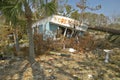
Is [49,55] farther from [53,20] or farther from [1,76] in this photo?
[53,20]

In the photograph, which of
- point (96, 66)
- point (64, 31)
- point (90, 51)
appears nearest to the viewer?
point (96, 66)

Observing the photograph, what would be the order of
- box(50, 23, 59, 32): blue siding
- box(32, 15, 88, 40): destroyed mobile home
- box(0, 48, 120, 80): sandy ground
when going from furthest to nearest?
box(50, 23, 59, 32): blue siding < box(32, 15, 88, 40): destroyed mobile home < box(0, 48, 120, 80): sandy ground

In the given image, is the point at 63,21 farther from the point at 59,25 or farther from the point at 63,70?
the point at 63,70

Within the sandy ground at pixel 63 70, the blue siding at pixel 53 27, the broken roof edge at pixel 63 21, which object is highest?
the broken roof edge at pixel 63 21

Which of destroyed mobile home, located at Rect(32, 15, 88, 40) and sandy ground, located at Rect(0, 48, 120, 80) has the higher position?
destroyed mobile home, located at Rect(32, 15, 88, 40)

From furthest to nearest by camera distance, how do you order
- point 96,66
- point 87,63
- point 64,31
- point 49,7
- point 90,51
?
point 64,31, point 90,51, point 87,63, point 96,66, point 49,7

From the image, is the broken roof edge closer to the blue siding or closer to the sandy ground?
the blue siding

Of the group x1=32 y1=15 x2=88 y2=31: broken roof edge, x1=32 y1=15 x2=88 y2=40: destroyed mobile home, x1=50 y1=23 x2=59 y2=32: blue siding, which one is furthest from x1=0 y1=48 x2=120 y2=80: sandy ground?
x1=50 y1=23 x2=59 y2=32: blue siding

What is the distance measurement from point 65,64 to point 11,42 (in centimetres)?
630

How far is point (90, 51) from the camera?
10906 mm

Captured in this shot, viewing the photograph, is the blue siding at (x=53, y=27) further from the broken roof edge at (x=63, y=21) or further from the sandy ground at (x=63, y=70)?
the sandy ground at (x=63, y=70)

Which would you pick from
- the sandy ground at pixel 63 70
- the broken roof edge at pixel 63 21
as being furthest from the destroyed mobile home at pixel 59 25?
the sandy ground at pixel 63 70

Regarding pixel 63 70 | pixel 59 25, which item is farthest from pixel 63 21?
pixel 63 70

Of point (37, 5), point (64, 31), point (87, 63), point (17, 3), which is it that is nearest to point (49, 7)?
point (37, 5)
